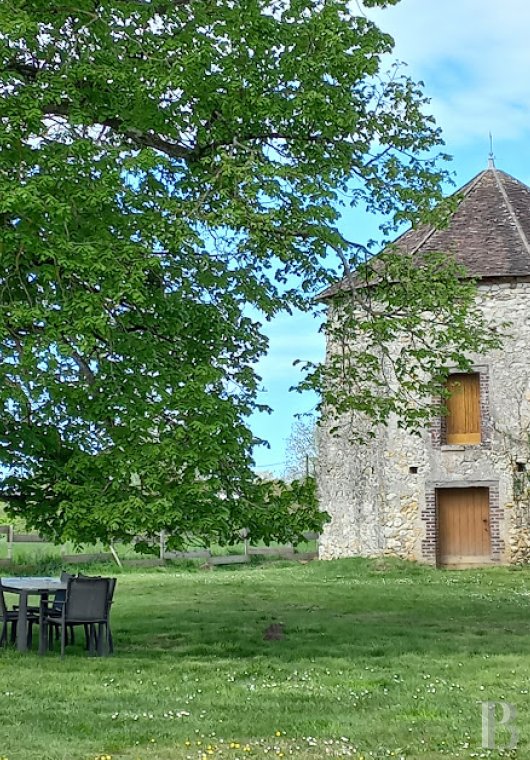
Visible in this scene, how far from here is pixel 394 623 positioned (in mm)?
15211

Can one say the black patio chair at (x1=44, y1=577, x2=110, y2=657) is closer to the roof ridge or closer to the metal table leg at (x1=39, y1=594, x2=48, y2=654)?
the metal table leg at (x1=39, y1=594, x2=48, y2=654)

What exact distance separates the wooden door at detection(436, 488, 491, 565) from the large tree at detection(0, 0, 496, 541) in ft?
40.9

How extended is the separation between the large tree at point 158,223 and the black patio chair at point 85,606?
2.44 feet

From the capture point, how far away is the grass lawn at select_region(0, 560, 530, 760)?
7566mm

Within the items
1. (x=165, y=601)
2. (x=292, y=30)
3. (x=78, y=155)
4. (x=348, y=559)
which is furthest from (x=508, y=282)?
(x=78, y=155)

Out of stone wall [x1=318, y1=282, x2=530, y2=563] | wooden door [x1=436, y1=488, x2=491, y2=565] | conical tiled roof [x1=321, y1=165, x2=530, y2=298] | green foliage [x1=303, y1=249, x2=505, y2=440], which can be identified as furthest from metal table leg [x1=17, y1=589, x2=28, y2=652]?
wooden door [x1=436, y1=488, x2=491, y2=565]

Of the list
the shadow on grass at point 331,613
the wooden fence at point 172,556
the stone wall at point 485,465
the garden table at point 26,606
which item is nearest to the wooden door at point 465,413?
the stone wall at point 485,465

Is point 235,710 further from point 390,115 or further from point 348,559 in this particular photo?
point 348,559

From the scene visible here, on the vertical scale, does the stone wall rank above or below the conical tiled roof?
below

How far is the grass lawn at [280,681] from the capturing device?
7.57 m

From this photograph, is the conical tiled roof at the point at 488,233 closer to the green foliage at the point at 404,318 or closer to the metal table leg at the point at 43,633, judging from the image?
the green foliage at the point at 404,318

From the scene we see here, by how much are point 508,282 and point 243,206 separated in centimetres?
1440

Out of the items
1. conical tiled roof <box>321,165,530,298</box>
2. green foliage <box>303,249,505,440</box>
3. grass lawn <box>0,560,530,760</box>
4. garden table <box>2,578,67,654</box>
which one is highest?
conical tiled roof <box>321,165,530,298</box>

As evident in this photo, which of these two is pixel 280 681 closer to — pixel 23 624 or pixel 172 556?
pixel 23 624
